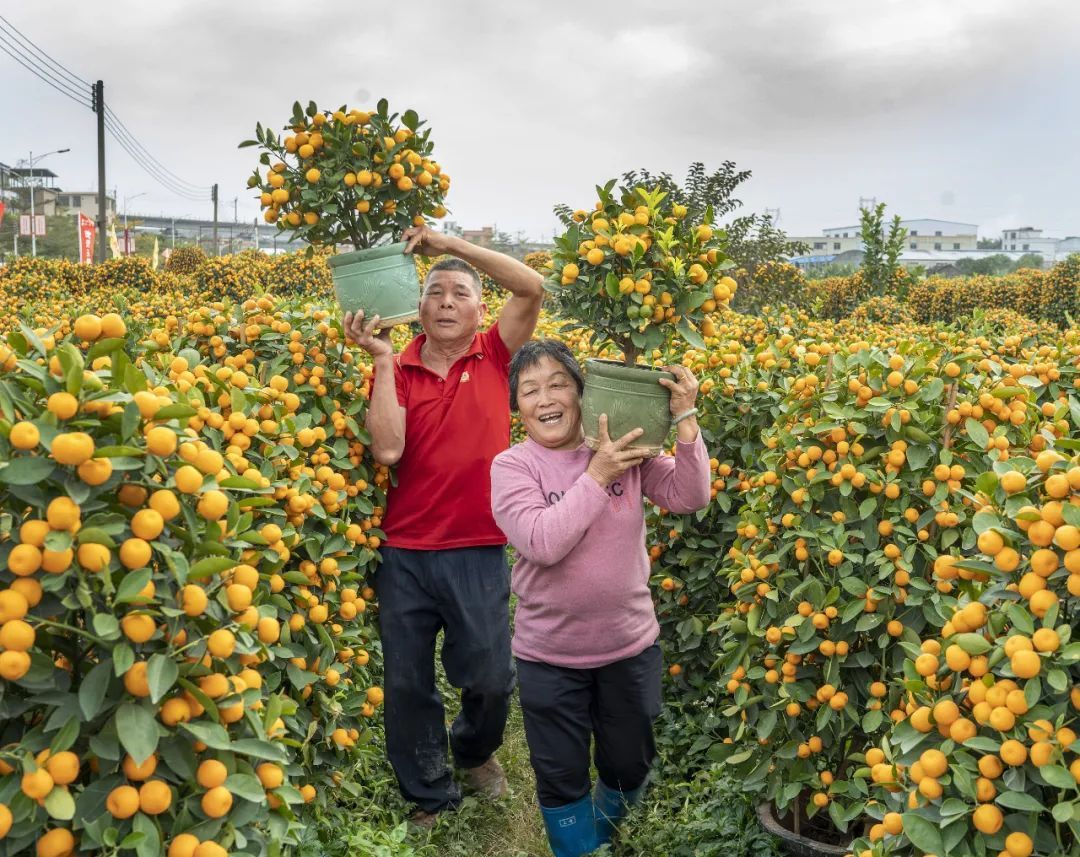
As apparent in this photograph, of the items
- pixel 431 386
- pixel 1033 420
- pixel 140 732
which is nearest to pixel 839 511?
pixel 1033 420

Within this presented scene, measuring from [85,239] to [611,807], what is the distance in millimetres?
31823

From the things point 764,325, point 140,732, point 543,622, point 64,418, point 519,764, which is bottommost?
point 519,764

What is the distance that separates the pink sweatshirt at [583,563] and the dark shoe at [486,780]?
96cm

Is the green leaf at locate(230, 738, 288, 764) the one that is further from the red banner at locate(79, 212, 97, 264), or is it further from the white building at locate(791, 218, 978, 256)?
the white building at locate(791, 218, 978, 256)

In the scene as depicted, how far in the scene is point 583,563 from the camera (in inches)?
113

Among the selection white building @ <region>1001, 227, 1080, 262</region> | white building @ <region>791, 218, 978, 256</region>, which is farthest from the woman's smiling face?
white building @ <region>791, 218, 978, 256</region>

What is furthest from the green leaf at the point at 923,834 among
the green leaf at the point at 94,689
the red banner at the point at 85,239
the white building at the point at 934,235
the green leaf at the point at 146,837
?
the white building at the point at 934,235

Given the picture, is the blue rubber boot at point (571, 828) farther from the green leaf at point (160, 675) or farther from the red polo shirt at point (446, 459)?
the green leaf at point (160, 675)

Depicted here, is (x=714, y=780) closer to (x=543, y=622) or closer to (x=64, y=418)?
(x=543, y=622)

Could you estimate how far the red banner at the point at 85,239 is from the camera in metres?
29.6

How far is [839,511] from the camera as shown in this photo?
9.17ft

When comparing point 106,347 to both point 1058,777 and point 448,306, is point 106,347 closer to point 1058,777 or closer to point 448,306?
point 1058,777

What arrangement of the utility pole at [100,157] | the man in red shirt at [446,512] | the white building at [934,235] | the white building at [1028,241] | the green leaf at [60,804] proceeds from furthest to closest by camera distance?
1. the white building at [934,235]
2. the white building at [1028,241]
3. the utility pole at [100,157]
4. the man in red shirt at [446,512]
5. the green leaf at [60,804]

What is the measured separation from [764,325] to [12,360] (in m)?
5.44
